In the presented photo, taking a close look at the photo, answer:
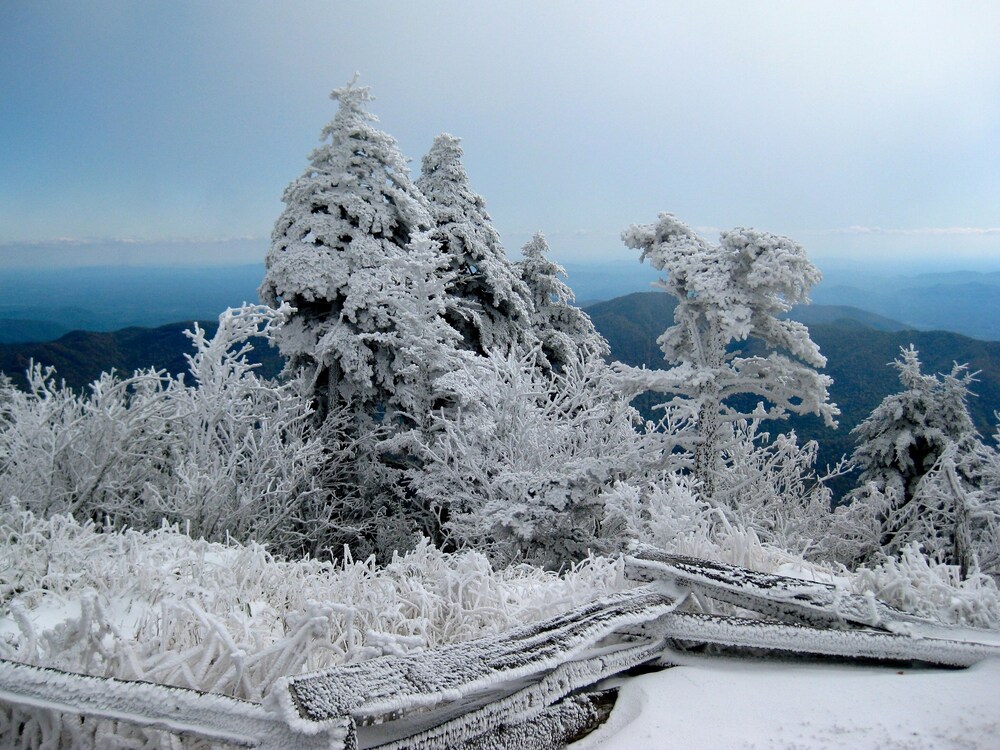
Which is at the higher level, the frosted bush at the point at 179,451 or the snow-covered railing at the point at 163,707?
the snow-covered railing at the point at 163,707

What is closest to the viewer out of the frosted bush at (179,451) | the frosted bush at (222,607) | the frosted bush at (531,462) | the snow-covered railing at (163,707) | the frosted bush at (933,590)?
the snow-covered railing at (163,707)

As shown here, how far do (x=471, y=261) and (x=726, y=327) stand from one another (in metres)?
7.11

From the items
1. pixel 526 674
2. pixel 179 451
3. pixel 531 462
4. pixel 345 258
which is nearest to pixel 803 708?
pixel 526 674

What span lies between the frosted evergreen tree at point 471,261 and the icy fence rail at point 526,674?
37.9 feet

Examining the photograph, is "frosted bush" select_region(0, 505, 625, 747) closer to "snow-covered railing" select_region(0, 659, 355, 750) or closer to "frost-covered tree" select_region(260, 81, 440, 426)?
"snow-covered railing" select_region(0, 659, 355, 750)

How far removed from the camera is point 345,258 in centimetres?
1090

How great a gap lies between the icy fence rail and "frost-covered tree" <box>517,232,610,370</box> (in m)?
14.5

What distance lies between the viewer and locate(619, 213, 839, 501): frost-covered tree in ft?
29.7

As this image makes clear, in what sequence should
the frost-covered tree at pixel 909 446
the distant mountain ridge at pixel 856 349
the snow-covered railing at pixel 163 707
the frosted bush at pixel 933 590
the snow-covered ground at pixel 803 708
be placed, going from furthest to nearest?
the distant mountain ridge at pixel 856 349 < the frost-covered tree at pixel 909 446 < the frosted bush at pixel 933 590 < the snow-covered ground at pixel 803 708 < the snow-covered railing at pixel 163 707

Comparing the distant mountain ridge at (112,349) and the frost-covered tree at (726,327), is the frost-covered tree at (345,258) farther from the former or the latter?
the frost-covered tree at (726,327)

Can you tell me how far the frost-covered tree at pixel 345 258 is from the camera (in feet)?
34.3

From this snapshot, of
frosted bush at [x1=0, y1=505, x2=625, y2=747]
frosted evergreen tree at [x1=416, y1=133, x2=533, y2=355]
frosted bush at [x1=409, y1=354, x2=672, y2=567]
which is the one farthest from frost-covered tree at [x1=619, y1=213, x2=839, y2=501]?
frosted bush at [x1=0, y1=505, x2=625, y2=747]

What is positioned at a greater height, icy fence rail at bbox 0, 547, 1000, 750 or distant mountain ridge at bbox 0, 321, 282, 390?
icy fence rail at bbox 0, 547, 1000, 750

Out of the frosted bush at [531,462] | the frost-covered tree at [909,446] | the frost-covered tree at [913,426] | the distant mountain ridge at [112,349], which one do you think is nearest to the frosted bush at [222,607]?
the frosted bush at [531,462]
